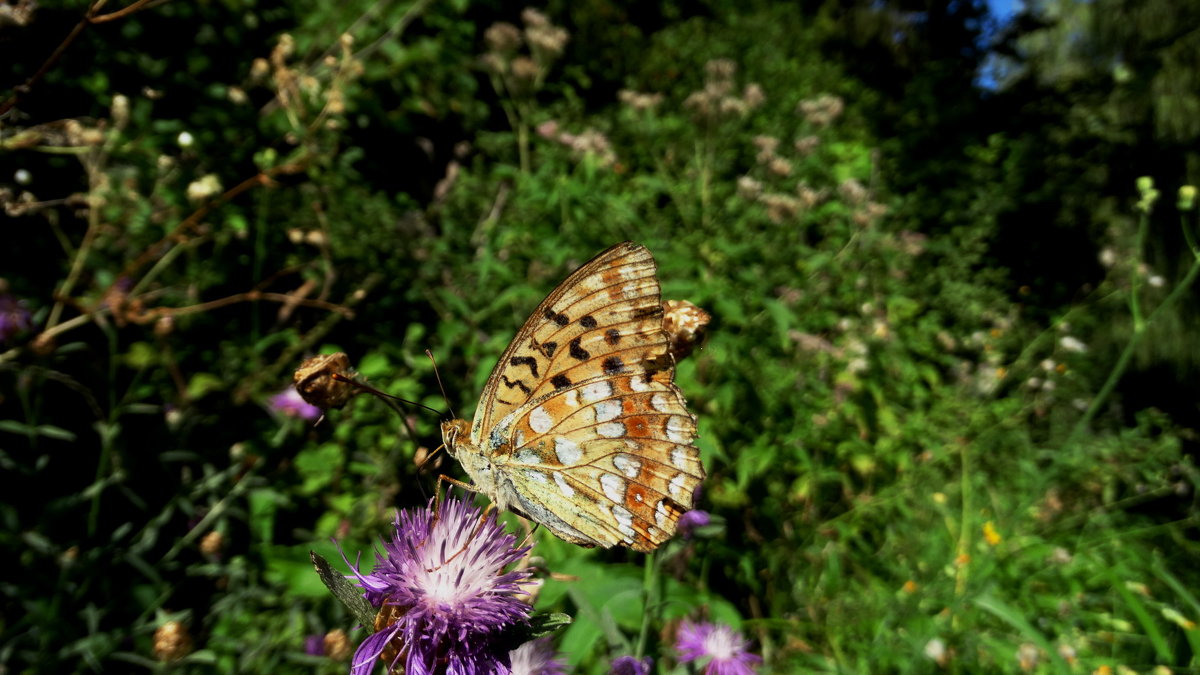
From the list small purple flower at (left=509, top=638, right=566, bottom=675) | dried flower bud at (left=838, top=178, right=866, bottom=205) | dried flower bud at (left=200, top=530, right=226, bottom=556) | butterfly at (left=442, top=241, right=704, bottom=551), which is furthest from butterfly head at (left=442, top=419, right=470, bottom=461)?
dried flower bud at (left=838, top=178, right=866, bottom=205)

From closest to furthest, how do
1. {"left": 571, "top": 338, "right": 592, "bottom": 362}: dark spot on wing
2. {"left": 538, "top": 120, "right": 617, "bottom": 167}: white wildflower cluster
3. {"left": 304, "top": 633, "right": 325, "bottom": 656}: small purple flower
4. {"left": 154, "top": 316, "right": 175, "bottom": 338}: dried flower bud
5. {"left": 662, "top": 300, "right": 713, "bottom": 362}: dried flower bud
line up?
{"left": 571, "top": 338, "right": 592, "bottom": 362}: dark spot on wing < {"left": 662, "top": 300, "right": 713, "bottom": 362}: dried flower bud < {"left": 304, "top": 633, "right": 325, "bottom": 656}: small purple flower < {"left": 154, "top": 316, "right": 175, "bottom": 338}: dried flower bud < {"left": 538, "top": 120, "right": 617, "bottom": 167}: white wildflower cluster

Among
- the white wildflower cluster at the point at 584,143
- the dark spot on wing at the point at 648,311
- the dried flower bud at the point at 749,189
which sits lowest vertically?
the dark spot on wing at the point at 648,311

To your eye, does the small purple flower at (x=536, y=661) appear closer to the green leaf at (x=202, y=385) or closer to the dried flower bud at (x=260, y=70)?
the green leaf at (x=202, y=385)

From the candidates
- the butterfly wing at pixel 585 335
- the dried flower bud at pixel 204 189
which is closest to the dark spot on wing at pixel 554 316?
the butterfly wing at pixel 585 335

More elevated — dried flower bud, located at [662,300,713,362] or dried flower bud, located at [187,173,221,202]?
dried flower bud, located at [187,173,221,202]

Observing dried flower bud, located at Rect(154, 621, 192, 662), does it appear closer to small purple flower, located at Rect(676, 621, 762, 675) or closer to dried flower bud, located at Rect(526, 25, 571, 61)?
small purple flower, located at Rect(676, 621, 762, 675)

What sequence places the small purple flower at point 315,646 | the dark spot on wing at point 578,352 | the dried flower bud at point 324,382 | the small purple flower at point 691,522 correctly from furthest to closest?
the small purple flower at point 315,646 < the small purple flower at point 691,522 < the dark spot on wing at point 578,352 < the dried flower bud at point 324,382

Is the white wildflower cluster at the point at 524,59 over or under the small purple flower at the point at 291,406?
over
